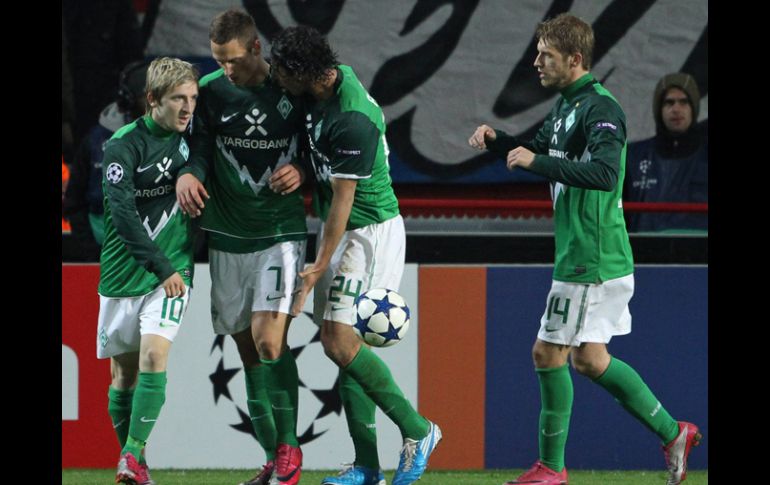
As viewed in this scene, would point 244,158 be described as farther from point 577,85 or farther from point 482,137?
point 577,85

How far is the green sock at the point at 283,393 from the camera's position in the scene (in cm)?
562

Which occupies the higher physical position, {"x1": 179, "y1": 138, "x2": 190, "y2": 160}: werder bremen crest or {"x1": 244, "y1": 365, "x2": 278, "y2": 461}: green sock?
{"x1": 179, "y1": 138, "x2": 190, "y2": 160}: werder bremen crest

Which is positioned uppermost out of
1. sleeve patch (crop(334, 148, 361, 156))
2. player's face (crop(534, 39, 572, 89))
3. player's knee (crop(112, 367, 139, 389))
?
player's face (crop(534, 39, 572, 89))

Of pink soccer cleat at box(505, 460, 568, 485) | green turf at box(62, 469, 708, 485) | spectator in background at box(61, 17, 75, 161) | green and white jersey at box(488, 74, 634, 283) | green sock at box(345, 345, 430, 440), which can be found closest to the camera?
green and white jersey at box(488, 74, 634, 283)

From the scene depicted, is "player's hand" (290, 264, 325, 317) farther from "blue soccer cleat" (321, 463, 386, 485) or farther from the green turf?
the green turf

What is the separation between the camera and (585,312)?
5.62m

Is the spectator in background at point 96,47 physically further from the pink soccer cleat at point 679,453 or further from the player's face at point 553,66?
the pink soccer cleat at point 679,453

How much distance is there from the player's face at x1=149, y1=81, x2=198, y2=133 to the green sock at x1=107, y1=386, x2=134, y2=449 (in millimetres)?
1126

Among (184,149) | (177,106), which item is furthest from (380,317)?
(177,106)

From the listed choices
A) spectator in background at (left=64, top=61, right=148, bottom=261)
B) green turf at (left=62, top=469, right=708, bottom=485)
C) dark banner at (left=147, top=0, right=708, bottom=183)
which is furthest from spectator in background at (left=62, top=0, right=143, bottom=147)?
green turf at (left=62, top=469, right=708, bottom=485)

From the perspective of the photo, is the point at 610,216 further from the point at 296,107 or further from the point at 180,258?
the point at 180,258

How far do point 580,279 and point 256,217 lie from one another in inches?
52.6

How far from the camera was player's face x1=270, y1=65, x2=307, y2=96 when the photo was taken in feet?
17.4

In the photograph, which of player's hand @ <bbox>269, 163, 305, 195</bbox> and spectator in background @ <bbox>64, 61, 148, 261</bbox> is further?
spectator in background @ <bbox>64, 61, 148, 261</bbox>
